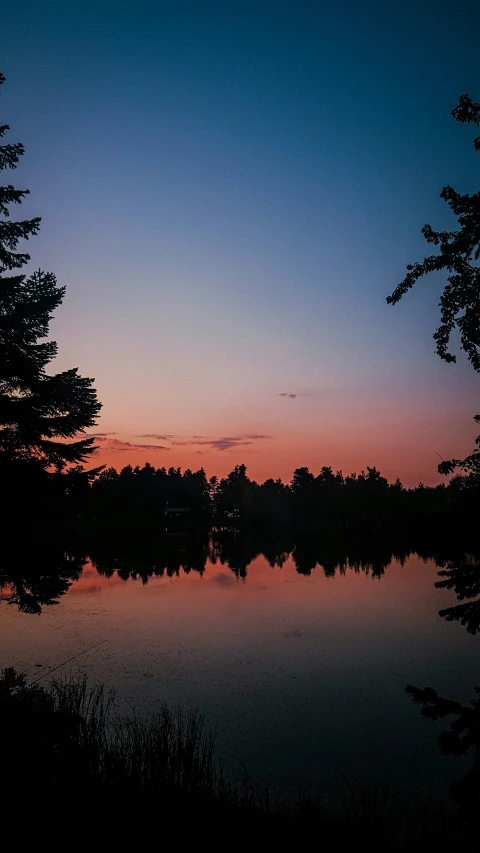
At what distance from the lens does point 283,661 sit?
24375 millimetres

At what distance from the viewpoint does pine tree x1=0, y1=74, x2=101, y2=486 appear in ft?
50.3

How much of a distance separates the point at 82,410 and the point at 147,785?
11.7 meters

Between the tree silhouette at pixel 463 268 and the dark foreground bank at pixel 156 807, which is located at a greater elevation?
the tree silhouette at pixel 463 268

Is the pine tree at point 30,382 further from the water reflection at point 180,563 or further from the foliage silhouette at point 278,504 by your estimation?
the foliage silhouette at point 278,504

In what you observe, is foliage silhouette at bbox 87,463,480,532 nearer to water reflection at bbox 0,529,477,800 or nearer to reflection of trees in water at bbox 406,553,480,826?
water reflection at bbox 0,529,477,800

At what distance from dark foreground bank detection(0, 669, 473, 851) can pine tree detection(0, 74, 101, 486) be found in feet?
25.3

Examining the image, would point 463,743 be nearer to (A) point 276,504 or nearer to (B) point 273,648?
(B) point 273,648

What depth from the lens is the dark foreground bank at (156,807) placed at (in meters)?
9.16

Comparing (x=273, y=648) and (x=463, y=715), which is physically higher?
(x=463, y=715)

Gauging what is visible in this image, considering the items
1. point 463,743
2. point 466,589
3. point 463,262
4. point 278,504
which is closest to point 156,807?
point 463,743

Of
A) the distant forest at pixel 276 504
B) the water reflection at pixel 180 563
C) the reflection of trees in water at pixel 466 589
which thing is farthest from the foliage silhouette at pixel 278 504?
the reflection of trees in water at pixel 466 589

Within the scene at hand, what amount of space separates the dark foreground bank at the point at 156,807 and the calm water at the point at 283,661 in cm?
254

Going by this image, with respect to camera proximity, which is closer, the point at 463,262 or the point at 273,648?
the point at 463,262

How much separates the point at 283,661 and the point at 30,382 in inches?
718
